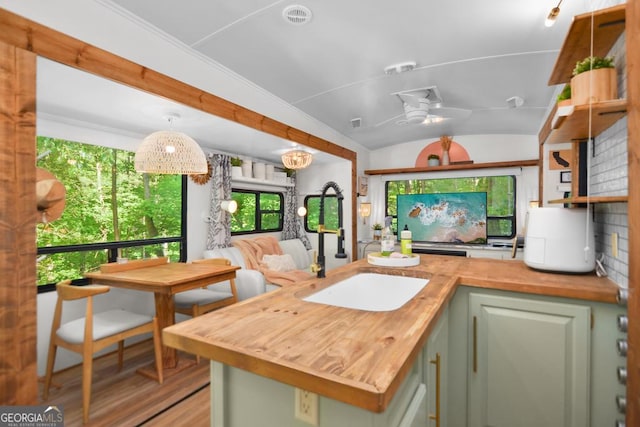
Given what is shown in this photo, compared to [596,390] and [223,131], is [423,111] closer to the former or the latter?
[223,131]

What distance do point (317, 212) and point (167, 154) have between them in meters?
3.35

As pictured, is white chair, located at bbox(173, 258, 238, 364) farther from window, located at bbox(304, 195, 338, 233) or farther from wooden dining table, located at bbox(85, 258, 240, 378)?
window, located at bbox(304, 195, 338, 233)

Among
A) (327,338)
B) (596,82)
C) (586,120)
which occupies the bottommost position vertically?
(327,338)

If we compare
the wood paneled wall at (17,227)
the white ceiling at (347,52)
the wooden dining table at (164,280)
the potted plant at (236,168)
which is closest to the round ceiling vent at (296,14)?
the white ceiling at (347,52)

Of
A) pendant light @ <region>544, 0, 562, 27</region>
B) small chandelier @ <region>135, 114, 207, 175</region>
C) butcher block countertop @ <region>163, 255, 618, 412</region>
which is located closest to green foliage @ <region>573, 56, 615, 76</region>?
pendant light @ <region>544, 0, 562, 27</region>

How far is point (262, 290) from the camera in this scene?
11.5 feet

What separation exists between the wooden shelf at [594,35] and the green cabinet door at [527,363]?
1185mm

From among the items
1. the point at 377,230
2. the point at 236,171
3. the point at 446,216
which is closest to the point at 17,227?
the point at 236,171

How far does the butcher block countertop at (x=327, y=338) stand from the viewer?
72cm

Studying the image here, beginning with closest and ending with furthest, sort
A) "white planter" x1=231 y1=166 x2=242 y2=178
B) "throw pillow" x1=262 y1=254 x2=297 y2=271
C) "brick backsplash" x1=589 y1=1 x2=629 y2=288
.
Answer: "brick backsplash" x1=589 y1=1 x2=629 y2=288 < "throw pillow" x1=262 y1=254 x2=297 y2=271 < "white planter" x1=231 y1=166 x2=242 y2=178

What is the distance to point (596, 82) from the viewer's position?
1293 mm

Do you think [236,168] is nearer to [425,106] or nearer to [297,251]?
[297,251]

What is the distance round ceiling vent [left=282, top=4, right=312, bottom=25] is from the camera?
6.29 feet

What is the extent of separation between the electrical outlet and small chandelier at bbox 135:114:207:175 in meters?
2.07
